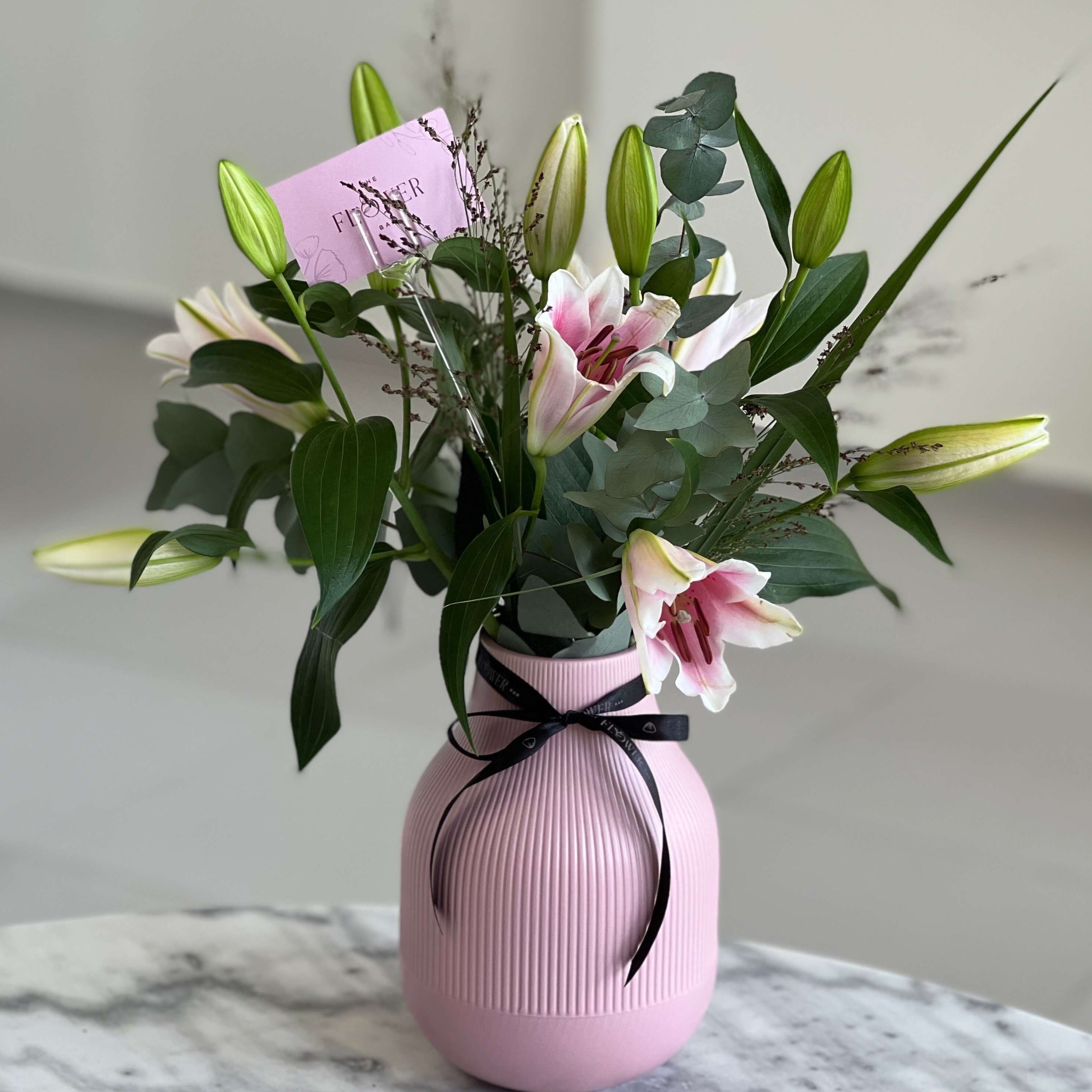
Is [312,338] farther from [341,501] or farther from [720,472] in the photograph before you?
[720,472]

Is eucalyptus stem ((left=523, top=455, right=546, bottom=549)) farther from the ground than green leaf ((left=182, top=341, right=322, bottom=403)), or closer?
closer

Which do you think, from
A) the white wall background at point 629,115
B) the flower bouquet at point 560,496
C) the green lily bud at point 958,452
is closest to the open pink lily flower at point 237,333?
the flower bouquet at point 560,496

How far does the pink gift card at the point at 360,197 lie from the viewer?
676 mm

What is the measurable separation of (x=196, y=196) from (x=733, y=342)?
139 inches

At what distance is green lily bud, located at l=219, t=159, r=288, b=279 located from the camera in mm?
661

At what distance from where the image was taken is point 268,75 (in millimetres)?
3758

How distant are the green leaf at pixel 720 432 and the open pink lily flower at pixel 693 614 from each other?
0.05 metres

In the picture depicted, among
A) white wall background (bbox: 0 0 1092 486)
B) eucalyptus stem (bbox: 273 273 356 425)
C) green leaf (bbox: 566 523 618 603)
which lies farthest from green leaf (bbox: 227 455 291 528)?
white wall background (bbox: 0 0 1092 486)

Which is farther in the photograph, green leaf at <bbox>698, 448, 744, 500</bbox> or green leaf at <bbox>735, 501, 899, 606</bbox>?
green leaf at <bbox>735, 501, 899, 606</bbox>

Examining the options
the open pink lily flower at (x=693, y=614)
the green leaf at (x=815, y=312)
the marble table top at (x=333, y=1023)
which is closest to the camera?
the open pink lily flower at (x=693, y=614)

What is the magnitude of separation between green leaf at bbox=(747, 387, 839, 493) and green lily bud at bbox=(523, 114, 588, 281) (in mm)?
141

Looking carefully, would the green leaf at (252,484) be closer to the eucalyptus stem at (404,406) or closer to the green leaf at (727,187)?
the eucalyptus stem at (404,406)

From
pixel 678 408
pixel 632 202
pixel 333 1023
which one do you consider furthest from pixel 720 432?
pixel 333 1023

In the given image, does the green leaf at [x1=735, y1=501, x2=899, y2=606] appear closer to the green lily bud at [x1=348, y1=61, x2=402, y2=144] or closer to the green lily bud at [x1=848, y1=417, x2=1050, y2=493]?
the green lily bud at [x1=848, y1=417, x2=1050, y2=493]
